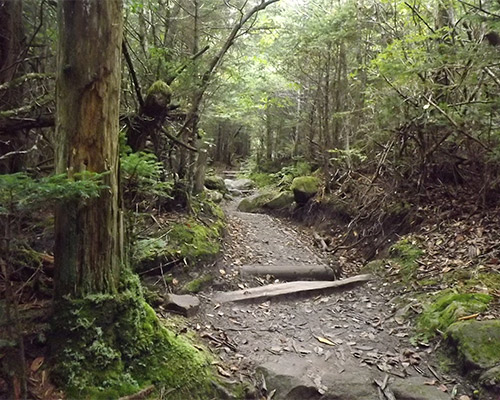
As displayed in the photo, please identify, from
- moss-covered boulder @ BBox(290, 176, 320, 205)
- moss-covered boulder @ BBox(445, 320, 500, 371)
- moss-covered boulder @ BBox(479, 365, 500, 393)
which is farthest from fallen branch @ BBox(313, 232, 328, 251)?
moss-covered boulder @ BBox(479, 365, 500, 393)

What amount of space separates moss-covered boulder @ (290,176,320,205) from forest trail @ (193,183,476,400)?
5881mm

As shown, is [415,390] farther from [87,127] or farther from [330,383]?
[87,127]

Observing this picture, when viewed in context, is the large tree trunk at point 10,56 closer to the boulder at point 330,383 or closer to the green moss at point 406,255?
the boulder at point 330,383

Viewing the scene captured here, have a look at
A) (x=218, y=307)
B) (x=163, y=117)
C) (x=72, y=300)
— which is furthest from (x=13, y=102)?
(x=218, y=307)

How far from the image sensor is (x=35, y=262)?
3.38 m

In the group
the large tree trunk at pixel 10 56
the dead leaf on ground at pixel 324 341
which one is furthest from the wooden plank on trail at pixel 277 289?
the large tree trunk at pixel 10 56

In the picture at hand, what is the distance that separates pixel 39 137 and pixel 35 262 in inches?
83.9

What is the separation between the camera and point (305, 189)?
12.0 metres

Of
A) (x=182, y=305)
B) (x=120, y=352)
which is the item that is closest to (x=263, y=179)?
(x=182, y=305)

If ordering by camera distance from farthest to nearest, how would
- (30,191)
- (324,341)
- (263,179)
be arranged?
(263,179) → (324,341) → (30,191)

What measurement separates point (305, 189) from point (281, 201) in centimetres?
149

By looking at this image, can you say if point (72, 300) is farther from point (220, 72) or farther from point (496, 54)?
point (220, 72)

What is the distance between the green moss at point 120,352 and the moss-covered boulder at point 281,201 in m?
9.78

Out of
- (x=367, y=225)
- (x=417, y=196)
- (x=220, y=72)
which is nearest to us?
(x=417, y=196)
